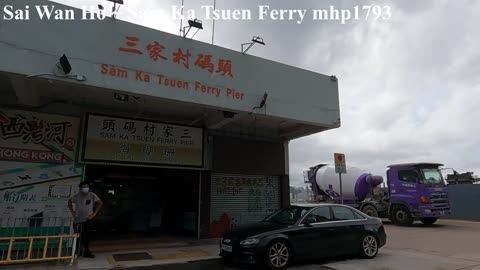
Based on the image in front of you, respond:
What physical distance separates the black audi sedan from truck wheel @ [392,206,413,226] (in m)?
8.25

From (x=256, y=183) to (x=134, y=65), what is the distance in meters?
6.66

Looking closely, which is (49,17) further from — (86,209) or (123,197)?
(123,197)

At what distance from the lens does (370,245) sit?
8.53 m

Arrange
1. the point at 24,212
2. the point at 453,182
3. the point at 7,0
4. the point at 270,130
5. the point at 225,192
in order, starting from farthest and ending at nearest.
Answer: the point at 453,182 < the point at 270,130 < the point at 225,192 < the point at 24,212 < the point at 7,0

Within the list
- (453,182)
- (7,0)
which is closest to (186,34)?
(7,0)

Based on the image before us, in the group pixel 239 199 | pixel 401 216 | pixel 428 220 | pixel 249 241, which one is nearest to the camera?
pixel 249 241

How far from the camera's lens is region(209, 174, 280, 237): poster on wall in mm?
11680

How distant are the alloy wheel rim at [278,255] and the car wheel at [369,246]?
2422mm

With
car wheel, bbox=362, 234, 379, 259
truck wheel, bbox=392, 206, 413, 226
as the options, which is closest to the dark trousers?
car wheel, bbox=362, 234, 379, 259

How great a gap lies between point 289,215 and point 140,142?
16.3 feet

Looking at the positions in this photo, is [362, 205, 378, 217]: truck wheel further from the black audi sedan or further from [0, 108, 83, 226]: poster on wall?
[0, 108, 83, 226]: poster on wall

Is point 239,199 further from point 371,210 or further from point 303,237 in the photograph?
point 371,210

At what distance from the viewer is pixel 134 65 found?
7875mm

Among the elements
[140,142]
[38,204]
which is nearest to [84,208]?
[38,204]
